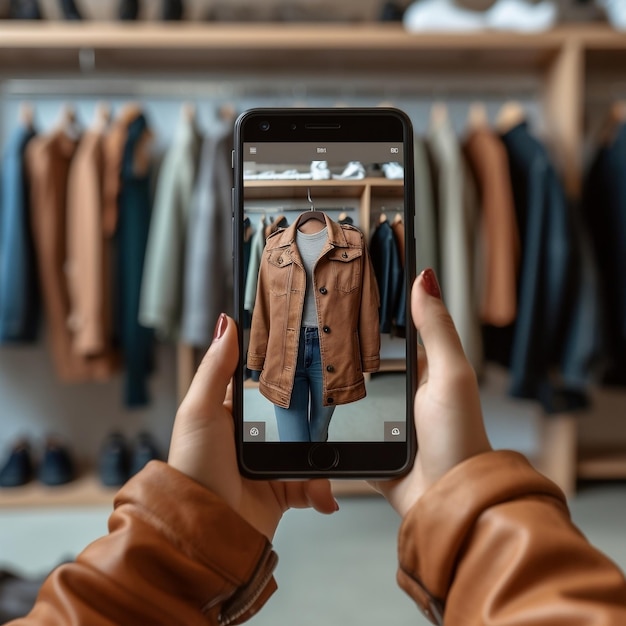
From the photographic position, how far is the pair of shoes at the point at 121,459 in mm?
1614

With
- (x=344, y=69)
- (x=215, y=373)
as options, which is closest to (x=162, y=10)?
(x=344, y=69)

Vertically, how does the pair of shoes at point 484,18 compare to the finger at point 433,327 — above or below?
above

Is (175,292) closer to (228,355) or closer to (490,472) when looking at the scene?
(228,355)

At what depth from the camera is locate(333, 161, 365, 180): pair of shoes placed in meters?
0.52

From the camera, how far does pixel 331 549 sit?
1.34 m

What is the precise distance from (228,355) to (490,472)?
0.22 metres

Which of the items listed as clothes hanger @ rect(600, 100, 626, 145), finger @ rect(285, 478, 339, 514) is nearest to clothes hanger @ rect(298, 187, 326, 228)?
finger @ rect(285, 478, 339, 514)

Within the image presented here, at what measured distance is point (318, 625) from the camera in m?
1.06

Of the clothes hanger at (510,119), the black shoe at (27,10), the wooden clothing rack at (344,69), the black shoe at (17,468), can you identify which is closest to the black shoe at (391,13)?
the wooden clothing rack at (344,69)

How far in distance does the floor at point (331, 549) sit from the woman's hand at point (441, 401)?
0.74 meters

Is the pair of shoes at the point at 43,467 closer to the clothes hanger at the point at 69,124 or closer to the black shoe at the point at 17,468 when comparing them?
the black shoe at the point at 17,468

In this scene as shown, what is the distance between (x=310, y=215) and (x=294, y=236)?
0.02 m

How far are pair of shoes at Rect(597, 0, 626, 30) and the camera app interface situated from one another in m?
1.40

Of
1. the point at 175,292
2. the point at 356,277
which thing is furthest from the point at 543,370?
the point at 356,277
